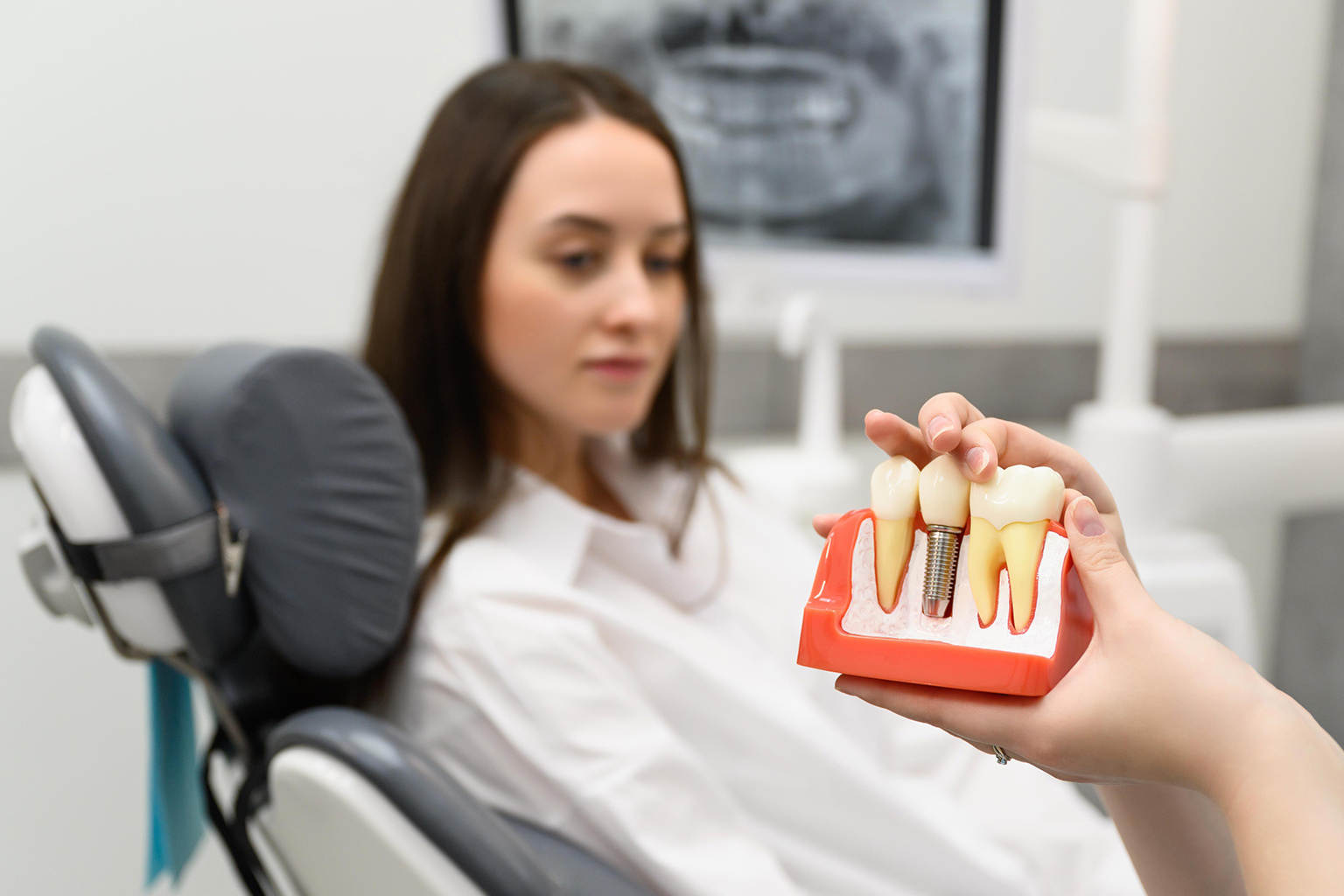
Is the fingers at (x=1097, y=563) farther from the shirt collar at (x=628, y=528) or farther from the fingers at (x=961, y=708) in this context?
the shirt collar at (x=628, y=528)

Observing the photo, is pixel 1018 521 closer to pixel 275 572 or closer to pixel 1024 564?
pixel 1024 564

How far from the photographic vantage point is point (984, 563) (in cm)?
35

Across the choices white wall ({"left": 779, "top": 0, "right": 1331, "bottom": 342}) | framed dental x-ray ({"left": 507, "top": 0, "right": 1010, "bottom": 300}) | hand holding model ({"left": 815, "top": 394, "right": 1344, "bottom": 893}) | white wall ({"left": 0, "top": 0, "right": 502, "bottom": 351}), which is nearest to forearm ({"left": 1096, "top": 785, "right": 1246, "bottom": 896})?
hand holding model ({"left": 815, "top": 394, "right": 1344, "bottom": 893})

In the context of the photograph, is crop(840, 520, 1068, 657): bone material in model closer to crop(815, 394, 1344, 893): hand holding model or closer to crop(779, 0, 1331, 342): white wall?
crop(815, 394, 1344, 893): hand holding model

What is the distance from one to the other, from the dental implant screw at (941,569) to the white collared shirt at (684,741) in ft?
1.06

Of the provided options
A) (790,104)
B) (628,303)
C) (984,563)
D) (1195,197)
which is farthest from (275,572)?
(1195,197)

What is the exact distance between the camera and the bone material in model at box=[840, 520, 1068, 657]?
337mm

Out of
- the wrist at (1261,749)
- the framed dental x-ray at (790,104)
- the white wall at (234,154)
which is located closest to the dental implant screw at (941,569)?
the wrist at (1261,749)

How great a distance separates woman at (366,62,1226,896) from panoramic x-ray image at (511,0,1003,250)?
0.58 m

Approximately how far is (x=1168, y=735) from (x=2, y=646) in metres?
0.89

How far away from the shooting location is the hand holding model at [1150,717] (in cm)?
29

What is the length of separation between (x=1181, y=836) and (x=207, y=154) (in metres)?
1.34

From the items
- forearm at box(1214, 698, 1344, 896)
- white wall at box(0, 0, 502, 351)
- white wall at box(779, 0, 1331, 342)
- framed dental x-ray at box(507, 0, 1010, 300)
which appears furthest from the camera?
white wall at box(779, 0, 1331, 342)

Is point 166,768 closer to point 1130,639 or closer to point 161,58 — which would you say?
point 1130,639
